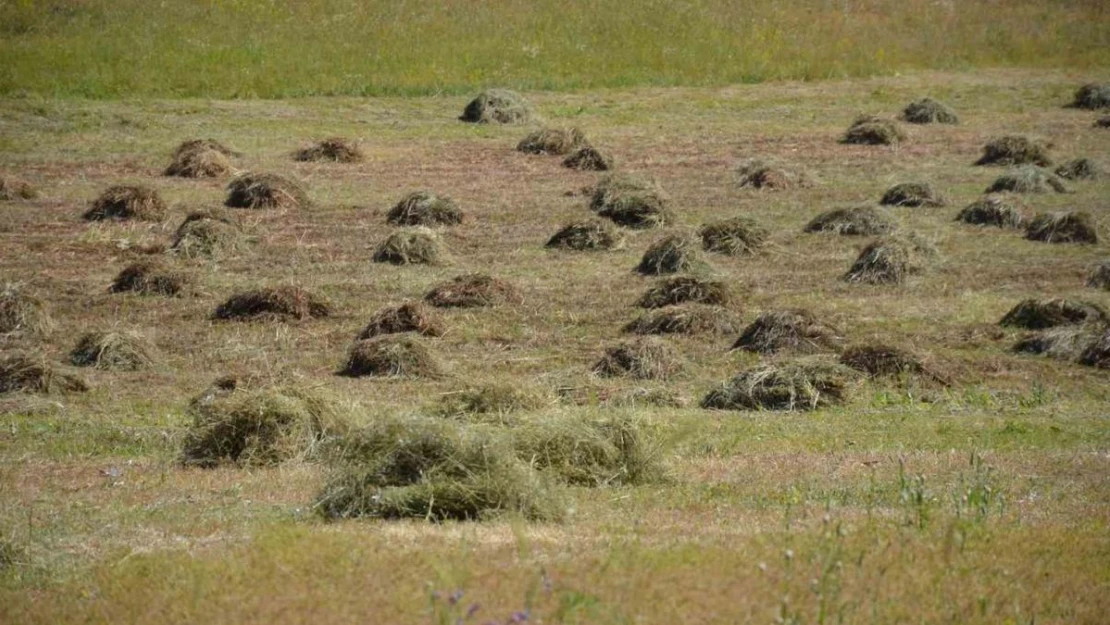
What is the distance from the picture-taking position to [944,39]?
5234cm

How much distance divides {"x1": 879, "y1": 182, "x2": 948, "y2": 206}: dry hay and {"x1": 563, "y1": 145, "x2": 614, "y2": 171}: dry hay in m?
5.99

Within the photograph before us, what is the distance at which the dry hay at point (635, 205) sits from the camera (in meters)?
26.5

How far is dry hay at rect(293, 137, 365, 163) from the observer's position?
32.8 m

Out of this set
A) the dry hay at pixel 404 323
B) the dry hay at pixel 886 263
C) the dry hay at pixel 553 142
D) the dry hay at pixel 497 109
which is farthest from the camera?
the dry hay at pixel 497 109

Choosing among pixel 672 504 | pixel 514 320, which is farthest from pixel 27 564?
pixel 514 320

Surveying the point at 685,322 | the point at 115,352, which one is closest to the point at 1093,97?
the point at 685,322

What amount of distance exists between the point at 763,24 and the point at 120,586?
4547cm

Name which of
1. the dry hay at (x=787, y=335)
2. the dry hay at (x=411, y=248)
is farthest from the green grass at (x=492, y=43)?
the dry hay at (x=787, y=335)

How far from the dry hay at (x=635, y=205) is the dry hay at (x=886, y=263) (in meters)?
4.16

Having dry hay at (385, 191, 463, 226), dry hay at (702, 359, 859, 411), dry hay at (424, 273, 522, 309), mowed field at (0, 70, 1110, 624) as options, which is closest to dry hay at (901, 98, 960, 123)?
mowed field at (0, 70, 1110, 624)

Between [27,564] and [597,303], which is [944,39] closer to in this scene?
[597,303]

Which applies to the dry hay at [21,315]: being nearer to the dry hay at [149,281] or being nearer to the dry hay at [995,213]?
the dry hay at [149,281]

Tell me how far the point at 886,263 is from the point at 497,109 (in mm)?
17224

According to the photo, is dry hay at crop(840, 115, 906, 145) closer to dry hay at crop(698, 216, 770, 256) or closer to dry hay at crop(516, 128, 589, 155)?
dry hay at crop(516, 128, 589, 155)
